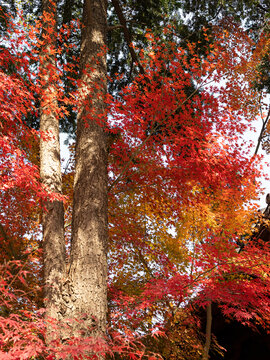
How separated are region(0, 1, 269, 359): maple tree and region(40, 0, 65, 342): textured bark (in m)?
0.02

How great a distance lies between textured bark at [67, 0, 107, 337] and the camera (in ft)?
11.3

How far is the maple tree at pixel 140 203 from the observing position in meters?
3.66

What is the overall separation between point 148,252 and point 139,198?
1885 millimetres

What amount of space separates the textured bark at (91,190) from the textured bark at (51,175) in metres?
0.20

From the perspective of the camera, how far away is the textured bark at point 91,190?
346cm

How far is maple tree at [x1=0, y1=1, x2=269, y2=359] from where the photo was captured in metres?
3.66

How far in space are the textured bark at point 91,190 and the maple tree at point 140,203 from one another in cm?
4

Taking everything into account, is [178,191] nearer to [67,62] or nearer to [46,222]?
[46,222]

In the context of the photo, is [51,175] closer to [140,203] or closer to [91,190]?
[91,190]

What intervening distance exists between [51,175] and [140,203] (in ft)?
19.9

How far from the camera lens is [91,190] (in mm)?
4113

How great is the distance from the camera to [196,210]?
8992 millimetres

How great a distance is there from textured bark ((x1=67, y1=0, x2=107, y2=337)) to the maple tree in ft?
0.12

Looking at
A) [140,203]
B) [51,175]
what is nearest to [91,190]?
[51,175]
